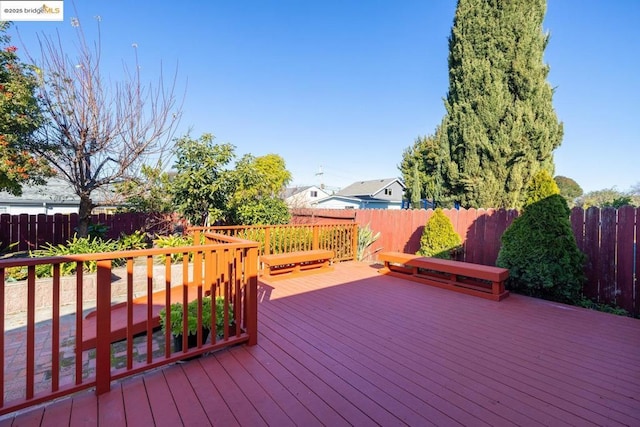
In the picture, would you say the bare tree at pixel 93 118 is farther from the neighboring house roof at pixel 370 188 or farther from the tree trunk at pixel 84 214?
the neighboring house roof at pixel 370 188

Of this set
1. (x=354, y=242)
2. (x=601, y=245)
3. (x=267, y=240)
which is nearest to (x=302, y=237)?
(x=267, y=240)

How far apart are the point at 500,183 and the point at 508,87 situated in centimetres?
310

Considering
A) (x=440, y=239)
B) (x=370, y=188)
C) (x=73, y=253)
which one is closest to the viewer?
(x=73, y=253)

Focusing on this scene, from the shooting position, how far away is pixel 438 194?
11.6 m

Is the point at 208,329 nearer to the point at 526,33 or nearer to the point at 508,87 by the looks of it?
the point at 508,87

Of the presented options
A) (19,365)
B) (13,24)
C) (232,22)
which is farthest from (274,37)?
(19,365)

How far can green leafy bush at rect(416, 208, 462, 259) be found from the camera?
594 cm

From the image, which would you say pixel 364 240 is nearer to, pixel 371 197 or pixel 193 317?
pixel 193 317

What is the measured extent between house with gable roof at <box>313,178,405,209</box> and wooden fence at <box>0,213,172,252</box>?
17.1 m

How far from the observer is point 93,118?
5.66m

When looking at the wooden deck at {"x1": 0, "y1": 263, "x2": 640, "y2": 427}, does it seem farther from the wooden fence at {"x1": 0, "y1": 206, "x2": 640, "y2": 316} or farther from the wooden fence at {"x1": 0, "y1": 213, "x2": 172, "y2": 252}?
the wooden fence at {"x1": 0, "y1": 213, "x2": 172, "y2": 252}

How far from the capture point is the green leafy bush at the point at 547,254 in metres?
4.21

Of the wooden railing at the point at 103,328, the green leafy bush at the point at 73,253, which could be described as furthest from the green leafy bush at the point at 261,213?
the wooden railing at the point at 103,328

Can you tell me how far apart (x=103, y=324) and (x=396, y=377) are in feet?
6.65
